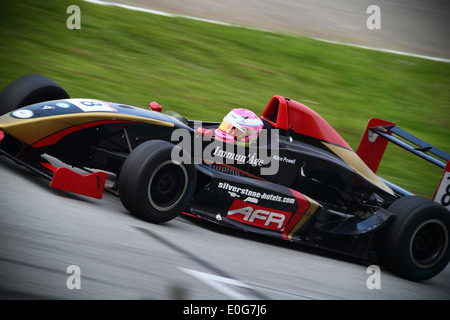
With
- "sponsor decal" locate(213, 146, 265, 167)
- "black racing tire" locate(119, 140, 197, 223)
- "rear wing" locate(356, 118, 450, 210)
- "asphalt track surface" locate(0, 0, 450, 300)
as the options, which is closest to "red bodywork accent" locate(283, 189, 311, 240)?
"asphalt track surface" locate(0, 0, 450, 300)

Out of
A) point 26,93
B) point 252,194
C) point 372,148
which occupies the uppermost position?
point 26,93

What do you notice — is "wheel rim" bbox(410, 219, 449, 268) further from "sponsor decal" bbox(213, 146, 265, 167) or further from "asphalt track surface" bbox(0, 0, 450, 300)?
"sponsor decal" bbox(213, 146, 265, 167)

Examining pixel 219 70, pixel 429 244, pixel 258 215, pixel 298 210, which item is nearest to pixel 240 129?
pixel 258 215

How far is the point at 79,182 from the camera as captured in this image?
16.3 feet

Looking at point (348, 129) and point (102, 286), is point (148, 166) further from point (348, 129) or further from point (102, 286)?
point (348, 129)

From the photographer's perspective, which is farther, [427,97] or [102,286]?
[427,97]

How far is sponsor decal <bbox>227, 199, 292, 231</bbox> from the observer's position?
18.1 ft

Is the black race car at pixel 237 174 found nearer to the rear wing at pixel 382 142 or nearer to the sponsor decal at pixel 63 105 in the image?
the sponsor decal at pixel 63 105

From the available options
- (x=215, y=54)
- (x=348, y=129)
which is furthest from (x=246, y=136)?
(x=215, y=54)

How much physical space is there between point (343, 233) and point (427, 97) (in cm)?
838

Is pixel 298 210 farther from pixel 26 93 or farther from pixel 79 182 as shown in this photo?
pixel 26 93

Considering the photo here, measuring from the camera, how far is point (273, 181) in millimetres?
5812

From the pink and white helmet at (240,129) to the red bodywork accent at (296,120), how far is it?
0.29m

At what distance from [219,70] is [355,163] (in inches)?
237
